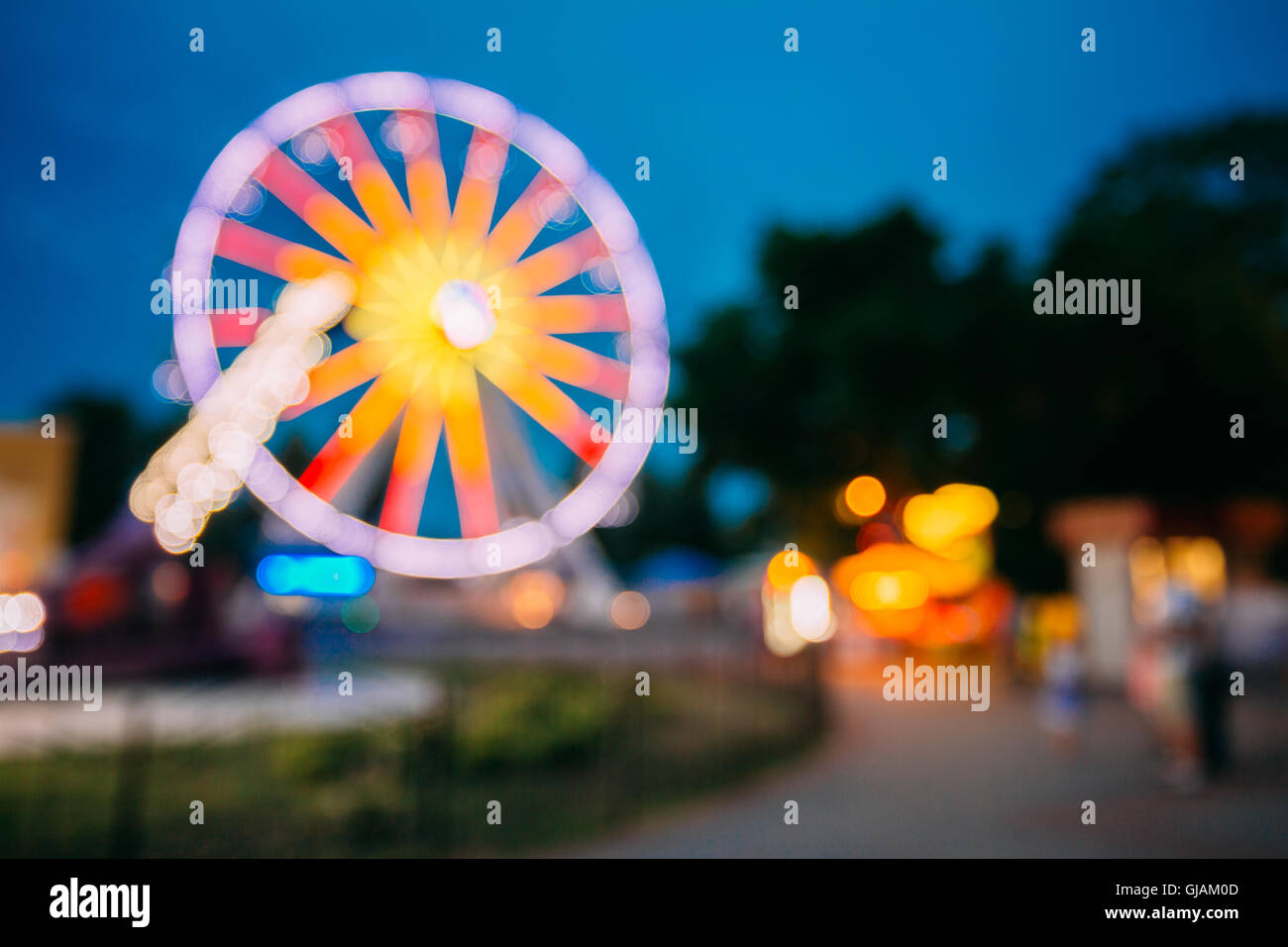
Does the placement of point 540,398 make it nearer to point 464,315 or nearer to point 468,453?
point 468,453

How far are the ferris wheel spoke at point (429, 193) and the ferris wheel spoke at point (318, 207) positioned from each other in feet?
1.81

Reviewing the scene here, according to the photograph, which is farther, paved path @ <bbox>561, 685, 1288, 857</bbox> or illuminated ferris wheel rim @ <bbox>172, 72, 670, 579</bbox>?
illuminated ferris wheel rim @ <bbox>172, 72, 670, 579</bbox>

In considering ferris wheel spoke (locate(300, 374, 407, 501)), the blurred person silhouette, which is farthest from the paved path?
ferris wheel spoke (locate(300, 374, 407, 501))

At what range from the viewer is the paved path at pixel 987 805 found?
4984 mm

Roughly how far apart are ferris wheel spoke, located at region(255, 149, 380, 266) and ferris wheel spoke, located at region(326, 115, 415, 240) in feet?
0.49

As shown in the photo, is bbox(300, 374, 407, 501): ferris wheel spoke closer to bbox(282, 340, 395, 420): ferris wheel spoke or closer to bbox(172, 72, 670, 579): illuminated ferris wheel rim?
bbox(282, 340, 395, 420): ferris wheel spoke

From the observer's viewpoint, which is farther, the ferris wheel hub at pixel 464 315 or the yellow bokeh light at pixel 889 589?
the yellow bokeh light at pixel 889 589

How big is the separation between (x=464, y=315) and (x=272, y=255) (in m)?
1.81

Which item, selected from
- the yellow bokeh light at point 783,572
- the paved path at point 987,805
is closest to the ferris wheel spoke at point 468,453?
the paved path at point 987,805

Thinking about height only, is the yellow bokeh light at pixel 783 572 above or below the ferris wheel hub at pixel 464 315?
below

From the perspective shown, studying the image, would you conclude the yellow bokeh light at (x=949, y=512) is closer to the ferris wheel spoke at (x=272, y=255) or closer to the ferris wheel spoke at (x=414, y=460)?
the ferris wheel spoke at (x=414, y=460)

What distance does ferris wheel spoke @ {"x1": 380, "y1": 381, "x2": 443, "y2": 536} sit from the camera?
9.02m
